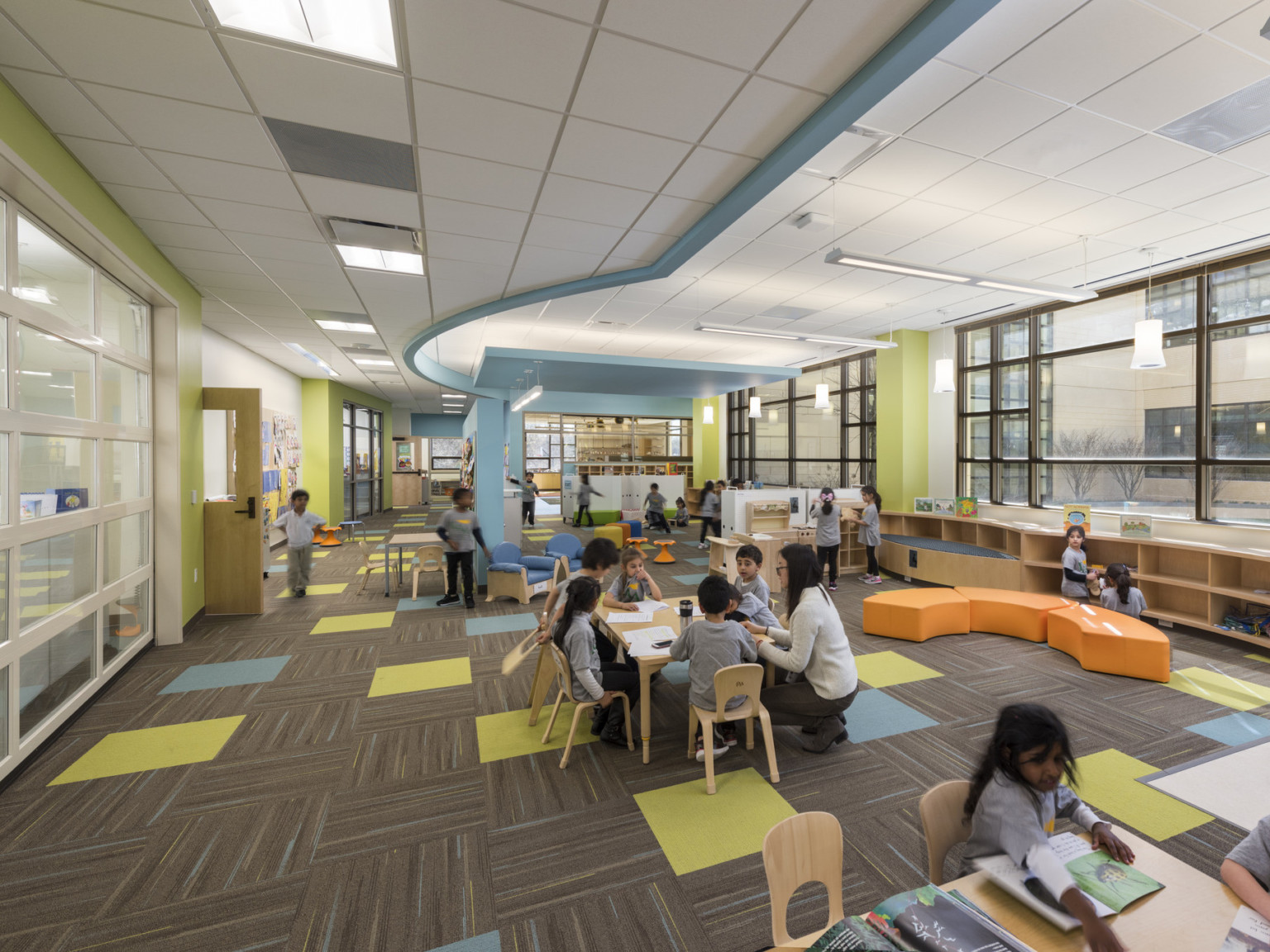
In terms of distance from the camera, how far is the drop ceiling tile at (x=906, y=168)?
3514 mm

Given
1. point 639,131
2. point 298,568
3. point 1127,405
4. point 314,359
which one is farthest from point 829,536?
point 314,359

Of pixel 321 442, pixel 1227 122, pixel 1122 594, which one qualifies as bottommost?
pixel 1122 594

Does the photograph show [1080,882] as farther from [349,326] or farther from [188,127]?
[349,326]

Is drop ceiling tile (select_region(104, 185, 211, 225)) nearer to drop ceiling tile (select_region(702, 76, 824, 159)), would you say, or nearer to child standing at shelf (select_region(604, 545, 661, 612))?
drop ceiling tile (select_region(702, 76, 824, 159))

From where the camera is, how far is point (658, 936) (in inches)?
81.8

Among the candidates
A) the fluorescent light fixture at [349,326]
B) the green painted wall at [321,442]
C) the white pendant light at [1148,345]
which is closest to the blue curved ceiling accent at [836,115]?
the fluorescent light fixture at [349,326]

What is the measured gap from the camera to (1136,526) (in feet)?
18.9

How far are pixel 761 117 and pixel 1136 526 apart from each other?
6.08 meters

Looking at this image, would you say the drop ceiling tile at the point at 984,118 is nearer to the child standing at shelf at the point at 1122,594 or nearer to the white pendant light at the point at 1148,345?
the white pendant light at the point at 1148,345

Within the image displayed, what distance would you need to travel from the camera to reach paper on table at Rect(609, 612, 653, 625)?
12.9 ft

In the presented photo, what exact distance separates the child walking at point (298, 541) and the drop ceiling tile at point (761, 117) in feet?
21.8

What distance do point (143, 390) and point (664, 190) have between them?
4.89 metres

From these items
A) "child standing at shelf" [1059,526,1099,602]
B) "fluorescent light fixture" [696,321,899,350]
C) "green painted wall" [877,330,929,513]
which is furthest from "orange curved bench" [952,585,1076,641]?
"fluorescent light fixture" [696,321,899,350]

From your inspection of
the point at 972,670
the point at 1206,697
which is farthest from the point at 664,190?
the point at 1206,697
